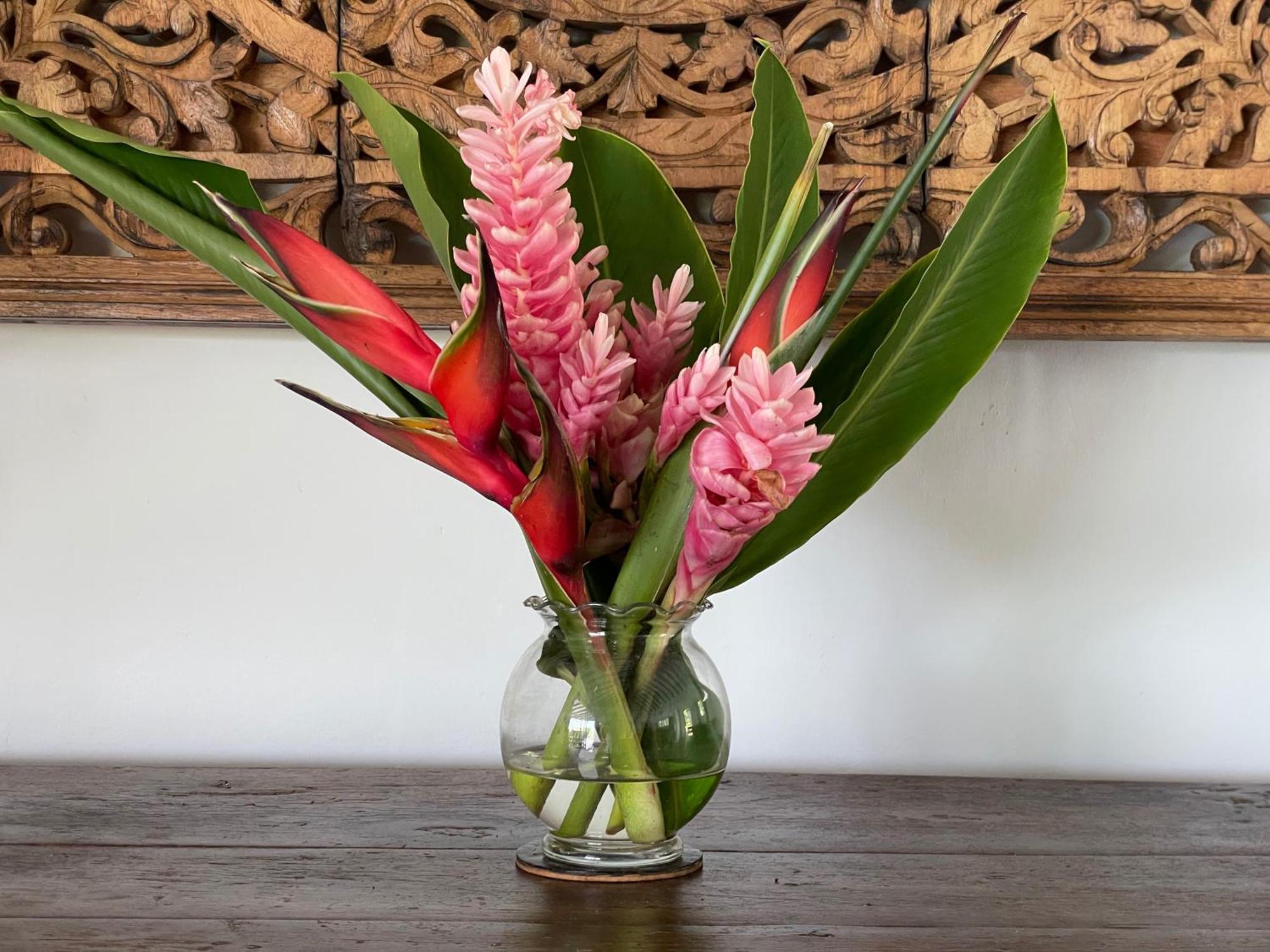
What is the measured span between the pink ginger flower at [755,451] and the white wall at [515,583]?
354 mm

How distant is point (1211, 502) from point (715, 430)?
522mm

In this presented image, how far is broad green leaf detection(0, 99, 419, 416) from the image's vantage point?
51cm

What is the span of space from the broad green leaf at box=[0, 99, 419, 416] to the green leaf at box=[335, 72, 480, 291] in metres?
0.06

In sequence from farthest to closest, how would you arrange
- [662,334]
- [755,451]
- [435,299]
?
[435,299] → [662,334] → [755,451]

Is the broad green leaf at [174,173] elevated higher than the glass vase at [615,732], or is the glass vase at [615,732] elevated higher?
the broad green leaf at [174,173]

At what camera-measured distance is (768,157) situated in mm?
601

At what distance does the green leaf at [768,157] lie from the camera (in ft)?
1.93

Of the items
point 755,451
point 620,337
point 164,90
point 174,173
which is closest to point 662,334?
point 620,337

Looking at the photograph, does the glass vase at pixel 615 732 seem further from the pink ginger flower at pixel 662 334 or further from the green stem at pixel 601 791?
the pink ginger flower at pixel 662 334

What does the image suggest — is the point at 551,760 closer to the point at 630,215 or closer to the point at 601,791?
the point at 601,791

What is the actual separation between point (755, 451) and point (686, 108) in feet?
1.38

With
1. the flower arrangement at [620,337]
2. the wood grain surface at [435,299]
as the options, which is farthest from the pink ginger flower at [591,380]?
the wood grain surface at [435,299]

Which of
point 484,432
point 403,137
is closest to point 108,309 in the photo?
point 403,137

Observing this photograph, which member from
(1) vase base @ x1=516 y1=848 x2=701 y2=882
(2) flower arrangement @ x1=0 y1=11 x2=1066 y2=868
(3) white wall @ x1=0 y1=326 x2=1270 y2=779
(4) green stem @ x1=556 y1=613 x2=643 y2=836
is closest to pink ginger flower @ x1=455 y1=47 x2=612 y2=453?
(2) flower arrangement @ x1=0 y1=11 x2=1066 y2=868
